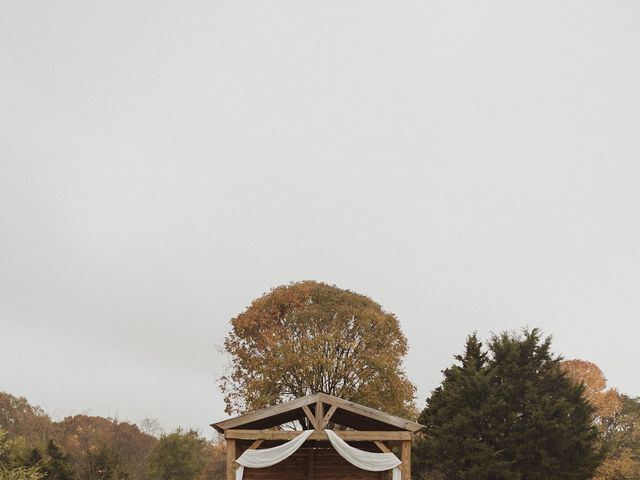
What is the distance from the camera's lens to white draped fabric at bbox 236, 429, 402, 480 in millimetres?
14562

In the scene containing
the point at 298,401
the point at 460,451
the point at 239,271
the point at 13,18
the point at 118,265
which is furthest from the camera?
the point at 239,271

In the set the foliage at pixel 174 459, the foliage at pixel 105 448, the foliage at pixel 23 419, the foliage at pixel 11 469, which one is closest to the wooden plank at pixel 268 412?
the foliage at pixel 11 469

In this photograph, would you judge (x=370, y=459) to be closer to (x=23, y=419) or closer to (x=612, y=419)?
(x=612, y=419)

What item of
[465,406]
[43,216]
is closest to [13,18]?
[43,216]

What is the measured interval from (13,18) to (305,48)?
27.7ft

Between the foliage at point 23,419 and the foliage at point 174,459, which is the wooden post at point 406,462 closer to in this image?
the foliage at point 174,459

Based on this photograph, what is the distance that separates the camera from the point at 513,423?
824 inches

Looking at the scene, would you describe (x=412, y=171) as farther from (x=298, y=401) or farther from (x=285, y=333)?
(x=298, y=401)

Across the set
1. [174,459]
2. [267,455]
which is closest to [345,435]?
[267,455]

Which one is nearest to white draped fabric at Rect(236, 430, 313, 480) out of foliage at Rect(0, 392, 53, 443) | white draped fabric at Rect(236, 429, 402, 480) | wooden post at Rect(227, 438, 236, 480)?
white draped fabric at Rect(236, 429, 402, 480)

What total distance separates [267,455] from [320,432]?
1.39m

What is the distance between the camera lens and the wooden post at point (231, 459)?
14.6 m

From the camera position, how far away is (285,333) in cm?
2427

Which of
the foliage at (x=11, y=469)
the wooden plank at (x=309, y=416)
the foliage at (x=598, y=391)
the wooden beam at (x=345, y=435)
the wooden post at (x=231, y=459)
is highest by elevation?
the foliage at (x=598, y=391)
